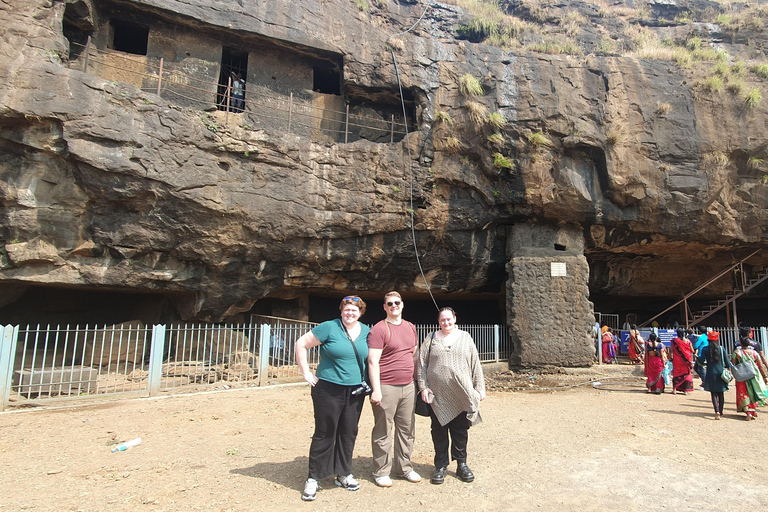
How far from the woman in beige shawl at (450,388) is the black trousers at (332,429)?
2.06 ft

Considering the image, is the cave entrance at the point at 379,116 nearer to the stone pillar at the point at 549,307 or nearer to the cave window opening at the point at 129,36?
the stone pillar at the point at 549,307

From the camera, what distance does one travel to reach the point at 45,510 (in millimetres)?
3109

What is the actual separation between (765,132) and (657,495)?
11.4m

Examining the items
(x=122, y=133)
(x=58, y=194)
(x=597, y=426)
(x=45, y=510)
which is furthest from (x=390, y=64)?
(x=45, y=510)

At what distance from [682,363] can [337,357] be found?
7648 millimetres

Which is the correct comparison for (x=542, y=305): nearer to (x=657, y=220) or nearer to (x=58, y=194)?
(x=657, y=220)

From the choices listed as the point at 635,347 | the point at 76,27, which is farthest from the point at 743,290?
the point at 76,27

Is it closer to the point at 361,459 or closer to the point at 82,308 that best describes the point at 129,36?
the point at 82,308

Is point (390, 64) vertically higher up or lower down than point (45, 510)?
higher up

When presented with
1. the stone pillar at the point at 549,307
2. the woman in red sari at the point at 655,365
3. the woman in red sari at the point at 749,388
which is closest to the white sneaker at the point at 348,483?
the woman in red sari at the point at 749,388

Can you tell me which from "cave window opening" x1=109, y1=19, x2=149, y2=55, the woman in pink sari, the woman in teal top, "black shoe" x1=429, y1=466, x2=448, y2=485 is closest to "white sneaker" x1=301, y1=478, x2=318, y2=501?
the woman in teal top

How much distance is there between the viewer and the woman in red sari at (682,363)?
806 centimetres

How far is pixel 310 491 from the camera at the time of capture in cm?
334

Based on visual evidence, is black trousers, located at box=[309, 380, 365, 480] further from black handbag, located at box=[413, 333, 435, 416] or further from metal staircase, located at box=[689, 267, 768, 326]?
metal staircase, located at box=[689, 267, 768, 326]
